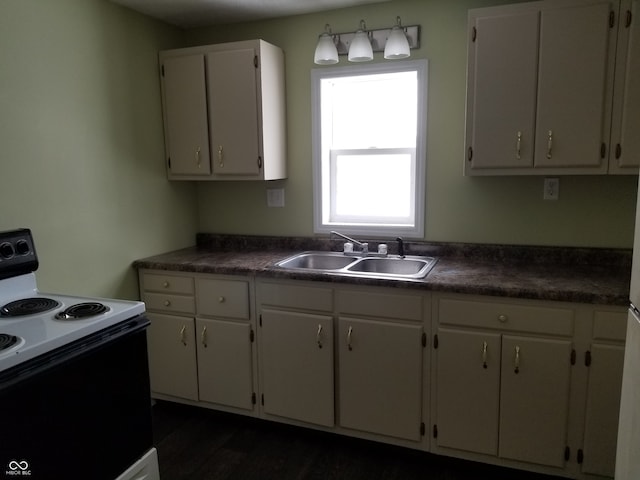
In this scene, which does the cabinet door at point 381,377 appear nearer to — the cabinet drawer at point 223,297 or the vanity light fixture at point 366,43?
the cabinet drawer at point 223,297

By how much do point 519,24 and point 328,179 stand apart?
1.31m

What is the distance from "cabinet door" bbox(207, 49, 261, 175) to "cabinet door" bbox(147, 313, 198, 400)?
91 centimetres

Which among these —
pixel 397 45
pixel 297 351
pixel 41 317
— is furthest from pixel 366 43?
pixel 41 317

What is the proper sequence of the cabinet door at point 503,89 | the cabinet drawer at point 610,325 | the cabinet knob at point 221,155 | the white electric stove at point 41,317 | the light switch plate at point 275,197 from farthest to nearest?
the light switch plate at point 275,197, the cabinet knob at point 221,155, the cabinet door at point 503,89, the cabinet drawer at point 610,325, the white electric stove at point 41,317

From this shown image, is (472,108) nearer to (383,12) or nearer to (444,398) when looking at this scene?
(383,12)

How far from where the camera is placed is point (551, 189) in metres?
2.48

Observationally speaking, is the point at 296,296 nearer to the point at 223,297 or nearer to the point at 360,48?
the point at 223,297

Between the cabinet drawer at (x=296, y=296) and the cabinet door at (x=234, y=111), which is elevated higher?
the cabinet door at (x=234, y=111)

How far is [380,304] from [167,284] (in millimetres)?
1209

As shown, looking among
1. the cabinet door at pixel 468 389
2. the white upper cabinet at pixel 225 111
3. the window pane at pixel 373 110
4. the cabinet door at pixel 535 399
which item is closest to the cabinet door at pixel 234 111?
the white upper cabinet at pixel 225 111

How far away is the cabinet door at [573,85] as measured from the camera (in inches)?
82.4

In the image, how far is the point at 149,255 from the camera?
2891 mm

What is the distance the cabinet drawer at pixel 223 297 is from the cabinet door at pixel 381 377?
546 mm
